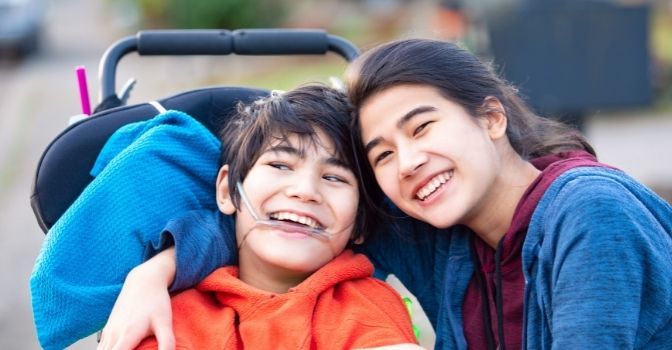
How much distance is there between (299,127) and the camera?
8.18ft

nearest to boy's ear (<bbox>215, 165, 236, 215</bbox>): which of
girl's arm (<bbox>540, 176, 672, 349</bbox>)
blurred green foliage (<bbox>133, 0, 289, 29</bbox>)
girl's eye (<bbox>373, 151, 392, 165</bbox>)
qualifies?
girl's eye (<bbox>373, 151, 392, 165</bbox>)

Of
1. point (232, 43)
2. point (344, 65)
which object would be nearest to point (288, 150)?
point (232, 43)

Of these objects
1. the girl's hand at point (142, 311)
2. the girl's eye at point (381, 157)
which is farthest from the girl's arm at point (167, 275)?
the girl's eye at point (381, 157)

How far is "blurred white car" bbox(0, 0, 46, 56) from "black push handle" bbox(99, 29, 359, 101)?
1176cm

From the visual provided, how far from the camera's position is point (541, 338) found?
216 cm

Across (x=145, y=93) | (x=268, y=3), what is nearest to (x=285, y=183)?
(x=145, y=93)

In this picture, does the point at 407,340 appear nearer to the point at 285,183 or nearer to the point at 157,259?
the point at 285,183

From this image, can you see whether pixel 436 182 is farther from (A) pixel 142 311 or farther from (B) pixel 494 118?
(A) pixel 142 311

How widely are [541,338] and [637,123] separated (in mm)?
8137

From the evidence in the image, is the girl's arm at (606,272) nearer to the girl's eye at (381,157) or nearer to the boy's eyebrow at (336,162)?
the girl's eye at (381,157)

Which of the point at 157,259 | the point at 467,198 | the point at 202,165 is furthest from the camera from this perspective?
the point at 202,165

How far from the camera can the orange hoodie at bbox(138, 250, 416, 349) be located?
2303 mm

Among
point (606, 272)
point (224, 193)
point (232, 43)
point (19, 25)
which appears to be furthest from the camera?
point (19, 25)

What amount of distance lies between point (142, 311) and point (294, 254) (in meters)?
0.37
